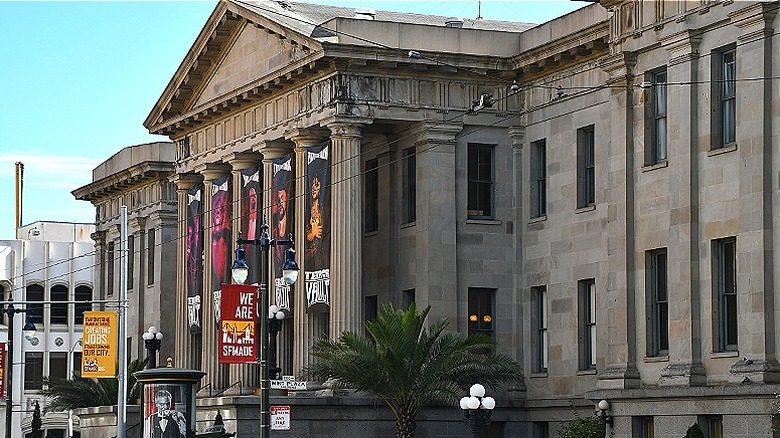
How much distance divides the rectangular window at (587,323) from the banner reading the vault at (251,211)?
12.5 meters

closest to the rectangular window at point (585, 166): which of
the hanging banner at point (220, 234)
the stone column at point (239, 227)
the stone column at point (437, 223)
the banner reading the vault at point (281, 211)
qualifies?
the stone column at point (437, 223)

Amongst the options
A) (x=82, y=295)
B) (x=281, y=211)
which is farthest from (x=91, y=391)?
(x=82, y=295)

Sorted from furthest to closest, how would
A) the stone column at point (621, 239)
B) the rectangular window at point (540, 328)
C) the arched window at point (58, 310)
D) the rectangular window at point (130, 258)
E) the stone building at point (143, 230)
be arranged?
the arched window at point (58, 310) → the rectangular window at point (130, 258) → the stone building at point (143, 230) → the rectangular window at point (540, 328) → the stone column at point (621, 239)

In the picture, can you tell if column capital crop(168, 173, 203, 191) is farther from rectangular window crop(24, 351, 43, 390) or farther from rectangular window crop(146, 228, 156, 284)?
rectangular window crop(24, 351, 43, 390)

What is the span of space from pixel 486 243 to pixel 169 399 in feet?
54.2

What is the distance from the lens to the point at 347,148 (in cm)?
5419

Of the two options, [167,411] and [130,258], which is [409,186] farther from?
[130,258]

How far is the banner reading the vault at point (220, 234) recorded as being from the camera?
61.9m

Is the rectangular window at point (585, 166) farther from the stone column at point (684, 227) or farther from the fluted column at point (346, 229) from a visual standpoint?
the stone column at point (684, 227)

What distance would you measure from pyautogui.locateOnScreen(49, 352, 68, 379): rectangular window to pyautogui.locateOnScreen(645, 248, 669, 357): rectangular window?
65774mm

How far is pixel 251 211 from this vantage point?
2339 inches

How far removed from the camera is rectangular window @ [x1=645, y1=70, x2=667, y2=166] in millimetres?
44406

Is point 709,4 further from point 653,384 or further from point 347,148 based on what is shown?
point 347,148

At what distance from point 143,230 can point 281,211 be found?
23583 mm
